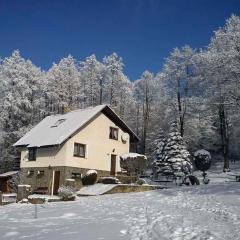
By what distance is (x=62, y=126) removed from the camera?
3878cm

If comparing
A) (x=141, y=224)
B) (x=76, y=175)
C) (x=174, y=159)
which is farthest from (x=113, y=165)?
(x=141, y=224)

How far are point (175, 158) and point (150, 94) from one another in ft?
61.8

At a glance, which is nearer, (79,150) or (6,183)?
(79,150)

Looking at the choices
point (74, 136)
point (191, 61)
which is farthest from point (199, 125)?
point (74, 136)

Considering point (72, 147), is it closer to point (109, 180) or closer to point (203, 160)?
point (109, 180)

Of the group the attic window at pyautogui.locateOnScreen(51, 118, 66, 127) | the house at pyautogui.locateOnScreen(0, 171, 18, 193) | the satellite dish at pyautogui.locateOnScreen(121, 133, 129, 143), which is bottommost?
the house at pyautogui.locateOnScreen(0, 171, 18, 193)

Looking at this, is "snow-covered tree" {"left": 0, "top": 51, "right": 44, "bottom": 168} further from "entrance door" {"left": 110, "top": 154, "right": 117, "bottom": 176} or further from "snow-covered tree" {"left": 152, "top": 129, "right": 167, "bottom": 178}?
"snow-covered tree" {"left": 152, "top": 129, "right": 167, "bottom": 178}

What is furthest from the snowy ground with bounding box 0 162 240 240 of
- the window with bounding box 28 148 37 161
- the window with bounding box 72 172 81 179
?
the window with bounding box 28 148 37 161

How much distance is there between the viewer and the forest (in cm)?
3906

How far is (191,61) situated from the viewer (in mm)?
50094

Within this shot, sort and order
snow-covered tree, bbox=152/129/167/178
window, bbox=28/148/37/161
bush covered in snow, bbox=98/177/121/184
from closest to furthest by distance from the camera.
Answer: bush covered in snow, bbox=98/177/121/184
window, bbox=28/148/37/161
snow-covered tree, bbox=152/129/167/178

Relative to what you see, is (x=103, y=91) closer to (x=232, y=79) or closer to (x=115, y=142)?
(x=115, y=142)

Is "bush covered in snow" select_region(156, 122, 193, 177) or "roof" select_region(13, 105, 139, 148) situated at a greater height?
"roof" select_region(13, 105, 139, 148)

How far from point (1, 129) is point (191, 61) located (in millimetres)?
25122
